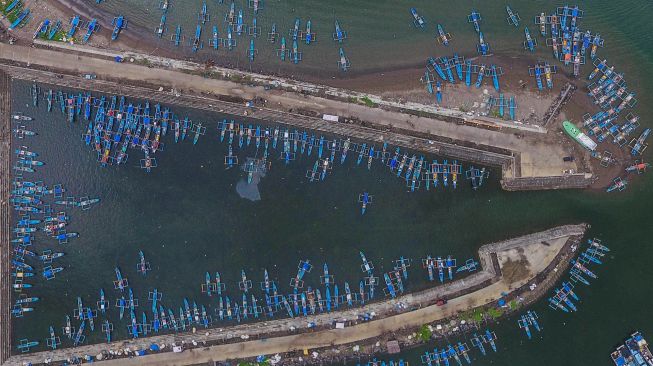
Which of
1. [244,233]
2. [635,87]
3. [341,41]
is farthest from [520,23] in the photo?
[244,233]

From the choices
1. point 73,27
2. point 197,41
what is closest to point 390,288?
point 197,41

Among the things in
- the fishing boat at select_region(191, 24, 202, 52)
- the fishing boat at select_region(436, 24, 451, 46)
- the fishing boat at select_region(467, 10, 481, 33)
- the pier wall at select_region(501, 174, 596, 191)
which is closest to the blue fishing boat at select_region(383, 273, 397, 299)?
the pier wall at select_region(501, 174, 596, 191)

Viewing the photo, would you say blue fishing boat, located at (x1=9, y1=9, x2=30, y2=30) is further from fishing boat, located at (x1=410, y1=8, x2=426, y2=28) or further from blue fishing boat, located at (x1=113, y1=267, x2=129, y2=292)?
fishing boat, located at (x1=410, y1=8, x2=426, y2=28)

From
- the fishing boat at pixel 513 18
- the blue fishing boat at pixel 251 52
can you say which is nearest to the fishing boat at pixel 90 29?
the blue fishing boat at pixel 251 52

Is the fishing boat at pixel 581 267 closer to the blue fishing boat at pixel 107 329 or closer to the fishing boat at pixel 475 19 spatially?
the fishing boat at pixel 475 19

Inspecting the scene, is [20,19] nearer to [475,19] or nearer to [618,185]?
[475,19]

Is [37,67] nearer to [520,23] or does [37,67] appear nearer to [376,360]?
[376,360]
